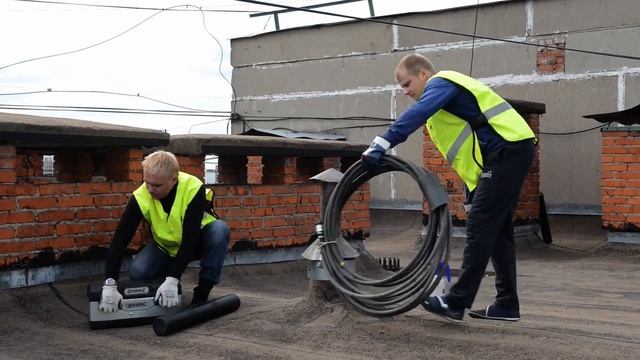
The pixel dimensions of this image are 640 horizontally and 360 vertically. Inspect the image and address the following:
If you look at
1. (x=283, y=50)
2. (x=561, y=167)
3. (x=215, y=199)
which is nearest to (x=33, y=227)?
(x=215, y=199)

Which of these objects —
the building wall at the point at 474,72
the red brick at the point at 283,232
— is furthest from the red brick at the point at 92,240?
the building wall at the point at 474,72

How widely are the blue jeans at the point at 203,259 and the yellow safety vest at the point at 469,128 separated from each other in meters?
1.62

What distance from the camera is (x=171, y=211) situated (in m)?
4.48

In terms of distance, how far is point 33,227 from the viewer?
195 inches

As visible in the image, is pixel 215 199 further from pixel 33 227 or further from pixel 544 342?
pixel 544 342

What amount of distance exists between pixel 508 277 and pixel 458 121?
98cm

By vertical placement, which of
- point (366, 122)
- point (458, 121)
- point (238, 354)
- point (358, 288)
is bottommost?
point (238, 354)

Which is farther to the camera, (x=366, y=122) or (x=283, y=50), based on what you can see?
(x=283, y=50)

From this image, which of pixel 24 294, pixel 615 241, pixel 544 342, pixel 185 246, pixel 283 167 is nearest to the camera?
pixel 544 342

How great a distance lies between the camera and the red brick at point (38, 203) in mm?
4891

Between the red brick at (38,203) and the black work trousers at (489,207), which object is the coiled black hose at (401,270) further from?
the red brick at (38,203)

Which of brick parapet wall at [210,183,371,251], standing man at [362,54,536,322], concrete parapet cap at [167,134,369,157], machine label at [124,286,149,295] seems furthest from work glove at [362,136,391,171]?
brick parapet wall at [210,183,371,251]

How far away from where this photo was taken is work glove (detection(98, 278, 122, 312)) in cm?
420

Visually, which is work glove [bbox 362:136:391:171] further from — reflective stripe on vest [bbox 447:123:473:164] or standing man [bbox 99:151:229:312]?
standing man [bbox 99:151:229:312]
